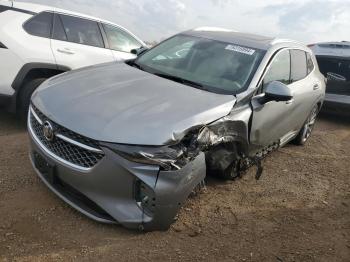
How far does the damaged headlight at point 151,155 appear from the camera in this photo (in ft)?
10.3

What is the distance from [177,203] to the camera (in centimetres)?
334

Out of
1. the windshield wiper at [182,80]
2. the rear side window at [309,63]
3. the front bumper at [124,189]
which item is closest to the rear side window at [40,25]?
the windshield wiper at [182,80]

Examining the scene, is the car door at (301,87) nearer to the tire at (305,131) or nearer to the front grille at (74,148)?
the tire at (305,131)

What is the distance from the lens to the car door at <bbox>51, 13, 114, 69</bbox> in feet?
20.4

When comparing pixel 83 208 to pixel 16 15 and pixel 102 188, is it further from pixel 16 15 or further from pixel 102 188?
pixel 16 15

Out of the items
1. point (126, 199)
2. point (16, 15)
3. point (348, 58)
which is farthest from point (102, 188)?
point (348, 58)

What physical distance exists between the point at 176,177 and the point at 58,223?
1082 millimetres

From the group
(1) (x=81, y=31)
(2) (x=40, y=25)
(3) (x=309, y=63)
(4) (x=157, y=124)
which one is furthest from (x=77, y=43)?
(4) (x=157, y=124)

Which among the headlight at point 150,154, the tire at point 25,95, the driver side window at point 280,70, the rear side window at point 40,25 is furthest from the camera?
the rear side window at point 40,25

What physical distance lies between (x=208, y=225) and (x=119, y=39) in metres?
4.49

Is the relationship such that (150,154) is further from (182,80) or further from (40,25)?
(40,25)

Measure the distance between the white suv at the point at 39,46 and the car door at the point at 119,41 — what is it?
0.13 feet

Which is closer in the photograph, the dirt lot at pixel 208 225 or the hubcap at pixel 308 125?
the dirt lot at pixel 208 225

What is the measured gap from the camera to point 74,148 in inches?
131
